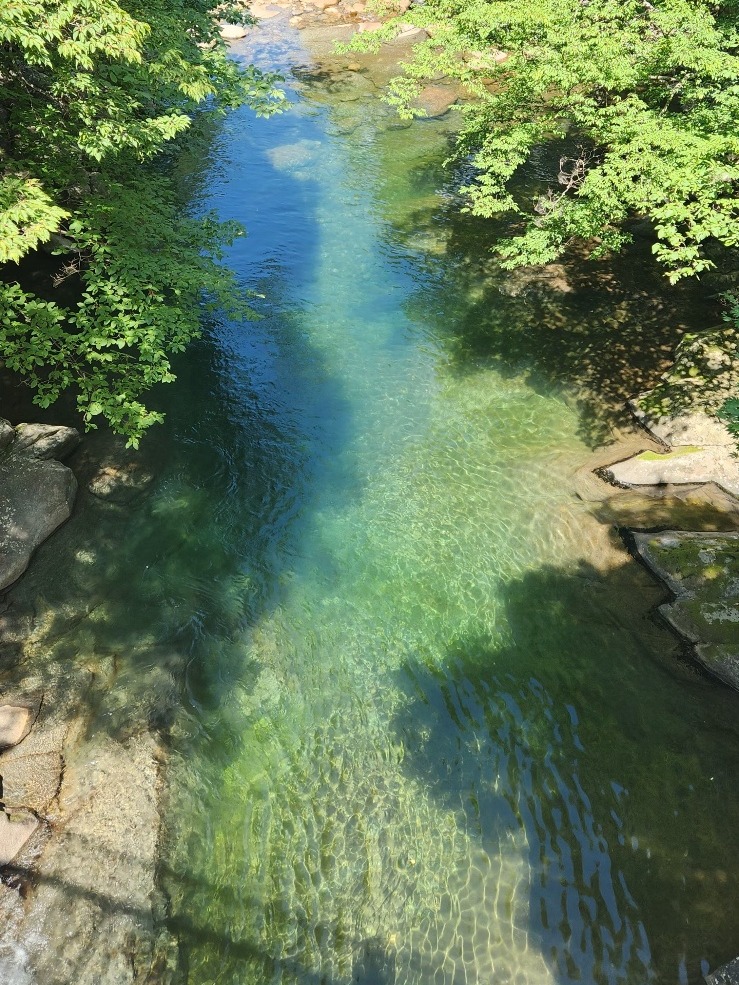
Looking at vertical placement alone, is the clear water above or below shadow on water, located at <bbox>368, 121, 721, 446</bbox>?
Answer: below

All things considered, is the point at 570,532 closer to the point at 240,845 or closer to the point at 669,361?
the point at 669,361

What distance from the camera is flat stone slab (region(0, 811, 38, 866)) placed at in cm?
787

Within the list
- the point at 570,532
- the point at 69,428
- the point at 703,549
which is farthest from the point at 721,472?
the point at 69,428

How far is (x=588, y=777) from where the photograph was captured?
893cm

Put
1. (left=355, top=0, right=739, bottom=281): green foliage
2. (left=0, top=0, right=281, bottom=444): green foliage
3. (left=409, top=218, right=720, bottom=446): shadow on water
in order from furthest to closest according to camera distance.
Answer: (left=409, top=218, right=720, bottom=446): shadow on water → (left=355, top=0, right=739, bottom=281): green foliage → (left=0, top=0, right=281, bottom=444): green foliage

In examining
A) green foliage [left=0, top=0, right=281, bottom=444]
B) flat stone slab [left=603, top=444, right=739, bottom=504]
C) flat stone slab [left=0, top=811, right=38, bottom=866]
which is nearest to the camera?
flat stone slab [left=0, top=811, right=38, bottom=866]

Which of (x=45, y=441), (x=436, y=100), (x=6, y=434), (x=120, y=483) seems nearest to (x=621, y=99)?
(x=120, y=483)

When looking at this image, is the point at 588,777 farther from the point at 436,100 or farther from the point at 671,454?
the point at 436,100

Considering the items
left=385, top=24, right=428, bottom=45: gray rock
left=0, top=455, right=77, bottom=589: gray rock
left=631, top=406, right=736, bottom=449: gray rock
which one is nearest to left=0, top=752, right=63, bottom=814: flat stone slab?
left=0, top=455, right=77, bottom=589: gray rock

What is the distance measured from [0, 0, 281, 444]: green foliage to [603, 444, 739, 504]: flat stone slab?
9181 mm

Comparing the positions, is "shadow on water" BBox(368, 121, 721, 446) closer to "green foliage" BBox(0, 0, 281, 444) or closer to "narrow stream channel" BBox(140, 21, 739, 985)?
"narrow stream channel" BBox(140, 21, 739, 985)

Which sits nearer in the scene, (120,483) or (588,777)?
(588,777)

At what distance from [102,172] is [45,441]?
5.60m

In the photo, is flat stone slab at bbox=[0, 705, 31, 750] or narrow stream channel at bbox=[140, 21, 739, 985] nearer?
narrow stream channel at bbox=[140, 21, 739, 985]
